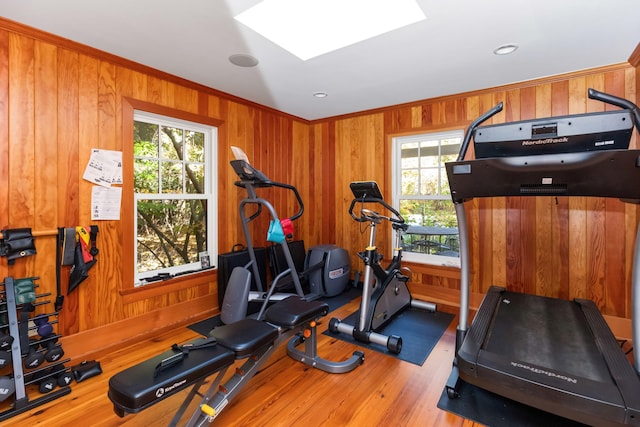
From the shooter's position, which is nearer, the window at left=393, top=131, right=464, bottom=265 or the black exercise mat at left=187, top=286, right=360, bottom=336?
the black exercise mat at left=187, top=286, right=360, bottom=336

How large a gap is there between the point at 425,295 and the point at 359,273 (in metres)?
0.90

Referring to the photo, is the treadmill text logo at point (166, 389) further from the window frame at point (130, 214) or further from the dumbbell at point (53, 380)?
the window frame at point (130, 214)

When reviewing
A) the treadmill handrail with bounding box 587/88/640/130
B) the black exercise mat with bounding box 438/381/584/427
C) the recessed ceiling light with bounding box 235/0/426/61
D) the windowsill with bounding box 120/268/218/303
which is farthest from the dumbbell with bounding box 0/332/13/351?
the treadmill handrail with bounding box 587/88/640/130

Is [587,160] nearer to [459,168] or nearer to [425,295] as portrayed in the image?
[459,168]

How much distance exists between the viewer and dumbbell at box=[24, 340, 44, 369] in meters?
2.02

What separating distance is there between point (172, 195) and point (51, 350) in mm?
1581

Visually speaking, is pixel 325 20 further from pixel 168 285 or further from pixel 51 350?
pixel 51 350

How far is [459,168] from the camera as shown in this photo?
206 cm

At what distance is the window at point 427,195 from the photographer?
3.83 meters

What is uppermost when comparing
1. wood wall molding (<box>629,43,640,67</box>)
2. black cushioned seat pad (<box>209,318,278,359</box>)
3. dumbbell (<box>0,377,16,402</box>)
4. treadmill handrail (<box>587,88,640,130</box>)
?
wood wall molding (<box>629,43,640,67</box>)

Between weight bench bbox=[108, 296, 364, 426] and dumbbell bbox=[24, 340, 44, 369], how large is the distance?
113 cm

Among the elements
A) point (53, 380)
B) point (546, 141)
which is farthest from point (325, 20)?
point (53, 380)

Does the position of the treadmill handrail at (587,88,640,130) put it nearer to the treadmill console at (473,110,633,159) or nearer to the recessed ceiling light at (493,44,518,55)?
the treadmill console at (473,110,633,159)

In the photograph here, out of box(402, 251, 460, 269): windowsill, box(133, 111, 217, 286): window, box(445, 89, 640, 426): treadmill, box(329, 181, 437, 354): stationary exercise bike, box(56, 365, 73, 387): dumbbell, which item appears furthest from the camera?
box(402, 251, 460, 269): windowsill
